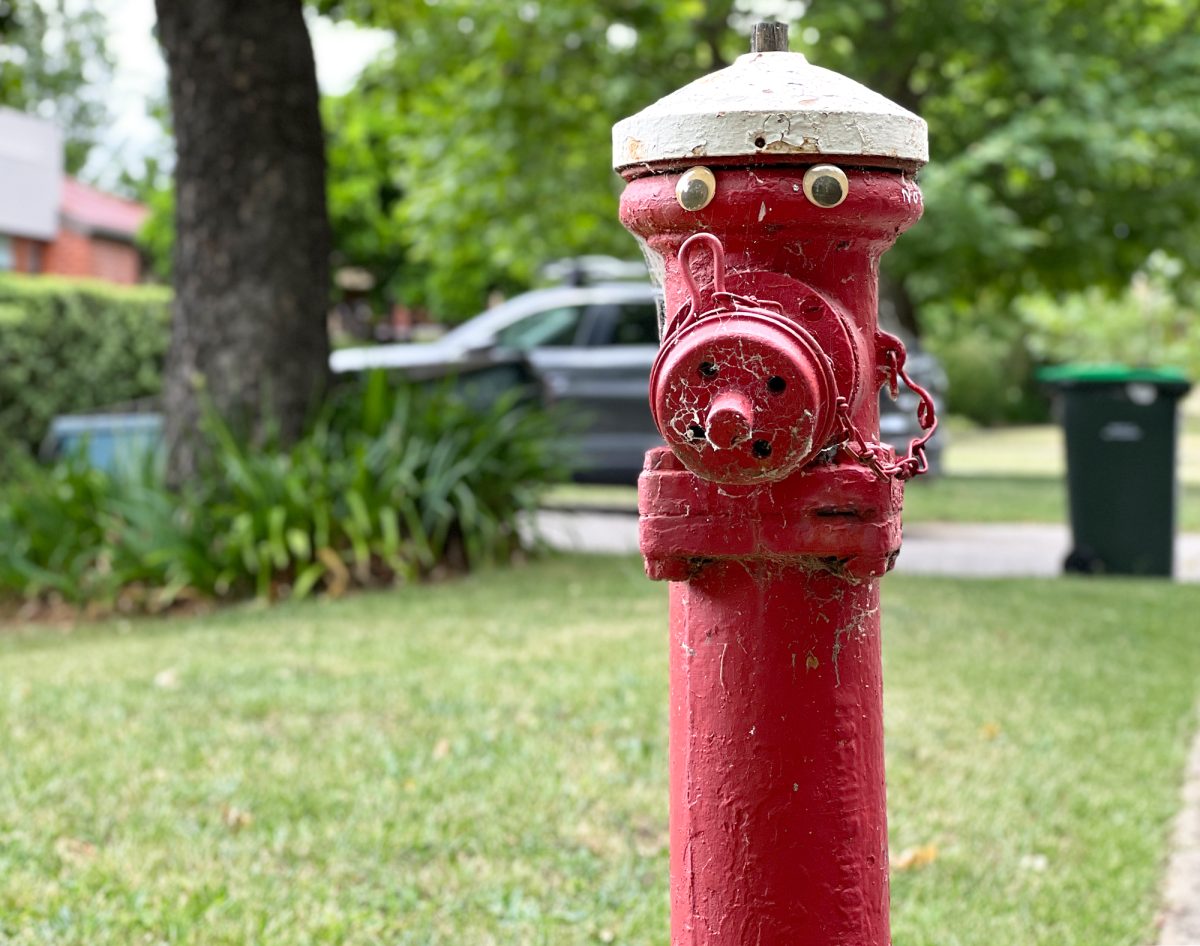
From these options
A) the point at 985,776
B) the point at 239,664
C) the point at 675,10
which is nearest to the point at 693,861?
the point at 985,776

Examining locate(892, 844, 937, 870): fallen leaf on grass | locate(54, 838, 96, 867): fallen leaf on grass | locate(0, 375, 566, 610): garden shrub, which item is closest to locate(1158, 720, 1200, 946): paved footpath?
locate(892, 844, 937, 870): fallen leaf on grass

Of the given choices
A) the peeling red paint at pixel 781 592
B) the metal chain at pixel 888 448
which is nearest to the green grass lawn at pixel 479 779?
the peeling red paint at pixel 781 592

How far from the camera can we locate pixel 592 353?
500 inches

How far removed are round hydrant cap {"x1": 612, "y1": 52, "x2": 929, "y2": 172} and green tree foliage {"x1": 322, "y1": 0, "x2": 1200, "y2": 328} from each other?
38.0 ft

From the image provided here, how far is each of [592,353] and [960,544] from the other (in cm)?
365

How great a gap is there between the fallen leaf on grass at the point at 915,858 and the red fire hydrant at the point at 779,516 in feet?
5.29

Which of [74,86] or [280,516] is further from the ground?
[74,86]

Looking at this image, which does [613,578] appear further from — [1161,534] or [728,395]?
[728,395]

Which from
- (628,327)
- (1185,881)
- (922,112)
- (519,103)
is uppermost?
(922,112)

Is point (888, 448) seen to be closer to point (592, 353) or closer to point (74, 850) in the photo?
point (74, 850)

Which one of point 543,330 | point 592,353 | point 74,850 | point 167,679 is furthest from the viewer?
point 543,330

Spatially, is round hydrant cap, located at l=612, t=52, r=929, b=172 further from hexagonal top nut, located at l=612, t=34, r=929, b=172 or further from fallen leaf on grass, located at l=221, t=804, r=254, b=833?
fallen leaf on grass, located at l=221, t=804, r=254, b=833

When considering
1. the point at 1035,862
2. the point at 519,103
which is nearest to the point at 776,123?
the point at 1035,862

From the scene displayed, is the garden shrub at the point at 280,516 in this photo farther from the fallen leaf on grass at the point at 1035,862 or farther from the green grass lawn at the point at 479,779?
the fallen leaf on grass at the point at 1035,862
